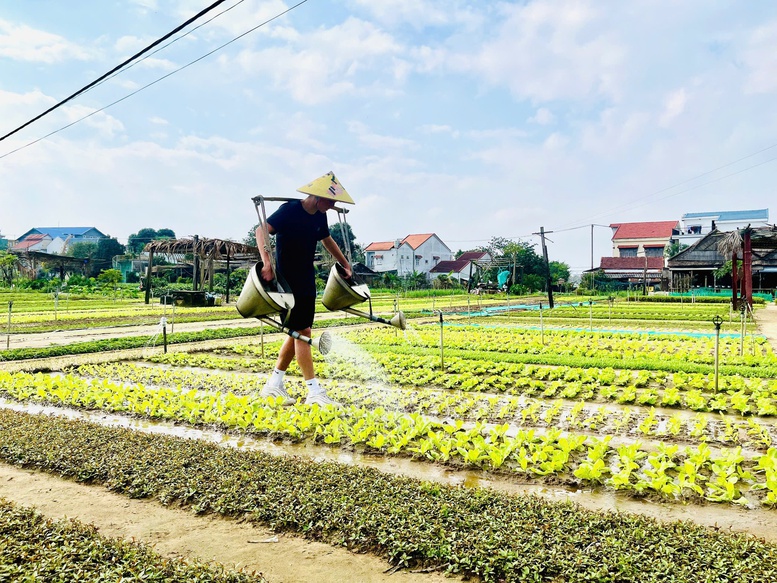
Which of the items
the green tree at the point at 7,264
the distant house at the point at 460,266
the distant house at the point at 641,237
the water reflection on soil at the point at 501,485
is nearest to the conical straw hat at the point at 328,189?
the water reflection on soil at the point at 501,485

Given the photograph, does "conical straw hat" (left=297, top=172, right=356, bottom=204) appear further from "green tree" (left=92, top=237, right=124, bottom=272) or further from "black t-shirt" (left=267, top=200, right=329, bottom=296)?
"green tree" (left=92, top=237, right=124, bottom=272)

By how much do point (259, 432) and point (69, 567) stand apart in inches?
106

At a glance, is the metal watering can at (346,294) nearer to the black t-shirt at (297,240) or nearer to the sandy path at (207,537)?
the black t-shirt at (297,240)

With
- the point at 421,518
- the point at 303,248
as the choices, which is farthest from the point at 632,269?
the point at 421,518

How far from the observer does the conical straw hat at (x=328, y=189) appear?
5332 millimetres

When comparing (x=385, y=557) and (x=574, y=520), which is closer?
(x=385, y=557)

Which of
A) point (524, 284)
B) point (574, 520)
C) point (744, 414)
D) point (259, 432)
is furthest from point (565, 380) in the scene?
point (524, 284)

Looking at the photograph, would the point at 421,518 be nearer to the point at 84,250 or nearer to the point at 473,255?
the point at 473,255

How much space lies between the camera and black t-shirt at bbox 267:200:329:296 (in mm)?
5582

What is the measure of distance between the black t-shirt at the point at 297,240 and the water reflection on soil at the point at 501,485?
1592 mm

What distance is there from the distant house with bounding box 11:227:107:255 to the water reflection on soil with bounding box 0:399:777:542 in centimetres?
8837

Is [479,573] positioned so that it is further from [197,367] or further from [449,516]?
[197,367]

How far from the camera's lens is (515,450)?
4.43m

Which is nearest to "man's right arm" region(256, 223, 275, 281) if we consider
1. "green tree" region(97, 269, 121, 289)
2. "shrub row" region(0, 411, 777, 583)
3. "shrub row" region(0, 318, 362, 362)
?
"shrub row" region(0, 411, 777, 583)
